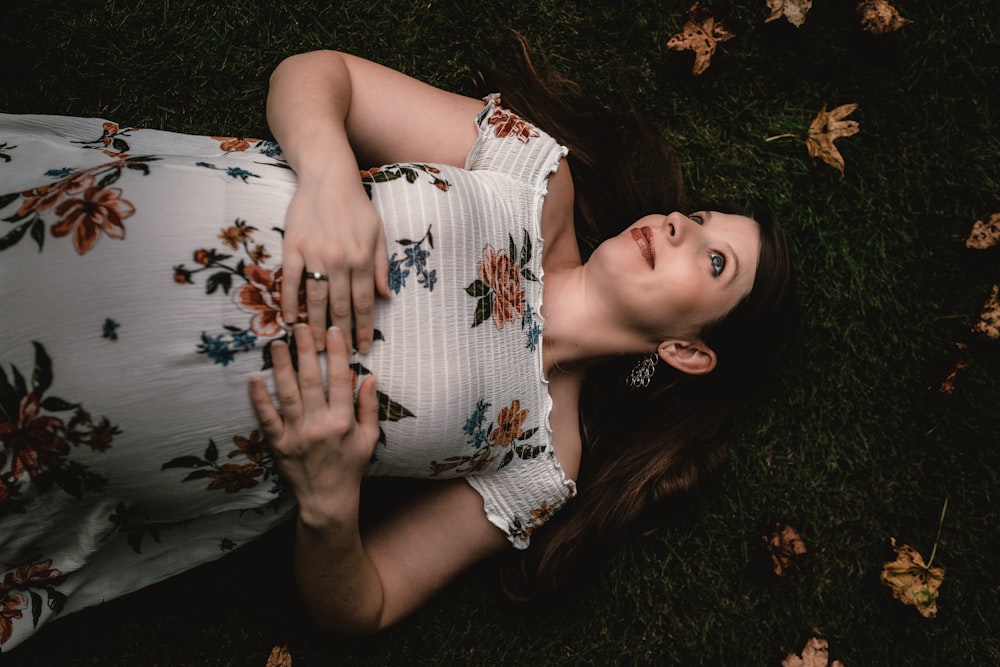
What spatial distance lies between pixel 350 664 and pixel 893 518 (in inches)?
93.9

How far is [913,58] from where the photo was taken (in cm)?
286

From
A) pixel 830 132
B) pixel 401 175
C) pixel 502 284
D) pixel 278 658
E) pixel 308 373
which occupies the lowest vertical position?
pixel 278 658

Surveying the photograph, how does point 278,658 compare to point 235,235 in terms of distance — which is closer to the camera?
point 235,235

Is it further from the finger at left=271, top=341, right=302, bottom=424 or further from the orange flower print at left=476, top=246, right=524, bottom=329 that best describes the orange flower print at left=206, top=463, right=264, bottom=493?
the orange flower print at left=476, top=246, right=524, bottom=329

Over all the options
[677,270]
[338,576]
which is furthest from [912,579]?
[338,576]

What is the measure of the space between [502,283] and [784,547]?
172 cm

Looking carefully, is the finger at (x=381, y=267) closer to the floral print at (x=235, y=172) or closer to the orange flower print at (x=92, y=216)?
the floral print at (x=235, y=172)

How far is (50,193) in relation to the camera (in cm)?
165

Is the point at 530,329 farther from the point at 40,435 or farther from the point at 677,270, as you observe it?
the point at 40,435

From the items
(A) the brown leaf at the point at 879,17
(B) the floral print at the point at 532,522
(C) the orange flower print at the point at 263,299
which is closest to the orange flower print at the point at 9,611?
(C) the orange flower print at the point at 263,299

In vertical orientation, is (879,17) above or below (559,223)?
above

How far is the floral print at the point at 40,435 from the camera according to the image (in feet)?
5.07

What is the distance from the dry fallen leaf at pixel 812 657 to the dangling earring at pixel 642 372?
1.32m

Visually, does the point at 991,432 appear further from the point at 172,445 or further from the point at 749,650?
the point at 172,445
